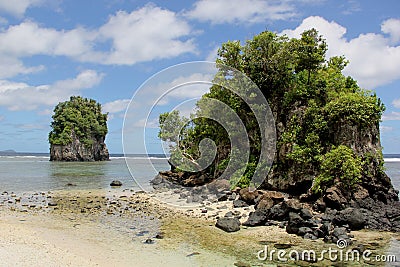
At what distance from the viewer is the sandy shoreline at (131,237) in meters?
11.7

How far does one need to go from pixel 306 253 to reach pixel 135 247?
238 inches

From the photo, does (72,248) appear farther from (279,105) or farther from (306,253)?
(279,105)

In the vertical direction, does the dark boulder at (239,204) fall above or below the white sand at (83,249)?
above

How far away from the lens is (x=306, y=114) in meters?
22.4

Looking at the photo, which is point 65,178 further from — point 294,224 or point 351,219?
point 351,219

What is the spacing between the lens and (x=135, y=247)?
519 inches

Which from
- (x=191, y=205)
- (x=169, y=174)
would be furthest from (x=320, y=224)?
(x=169, y=174)

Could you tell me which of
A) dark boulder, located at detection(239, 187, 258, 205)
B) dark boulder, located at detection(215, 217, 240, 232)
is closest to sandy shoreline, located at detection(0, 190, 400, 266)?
dark boulder, located at detection(215, 217, 240, 232)

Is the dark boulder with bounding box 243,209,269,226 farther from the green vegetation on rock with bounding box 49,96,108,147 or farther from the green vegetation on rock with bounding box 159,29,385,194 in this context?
the green vegetation on rock with bounding box 49,96,108,147

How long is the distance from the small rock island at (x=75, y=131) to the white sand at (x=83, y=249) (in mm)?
74779

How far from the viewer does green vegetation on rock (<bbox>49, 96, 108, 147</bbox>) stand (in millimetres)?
87125

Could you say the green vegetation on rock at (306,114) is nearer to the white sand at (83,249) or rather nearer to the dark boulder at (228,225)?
the dark boulder at (228,225)

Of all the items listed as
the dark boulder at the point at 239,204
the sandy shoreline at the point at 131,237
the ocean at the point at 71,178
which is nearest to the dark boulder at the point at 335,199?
the sandy shoreline at the point at 131,237

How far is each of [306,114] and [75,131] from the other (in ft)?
249
